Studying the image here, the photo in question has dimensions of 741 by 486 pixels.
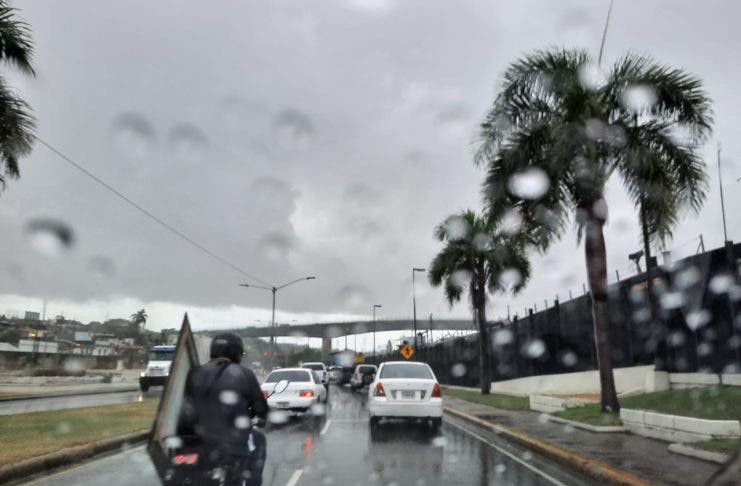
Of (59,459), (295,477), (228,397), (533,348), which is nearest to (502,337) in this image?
(533,348)

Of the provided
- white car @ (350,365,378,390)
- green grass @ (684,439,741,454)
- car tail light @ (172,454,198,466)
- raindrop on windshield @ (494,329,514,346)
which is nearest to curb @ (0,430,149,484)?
car tail light @ (172,454,198,466)

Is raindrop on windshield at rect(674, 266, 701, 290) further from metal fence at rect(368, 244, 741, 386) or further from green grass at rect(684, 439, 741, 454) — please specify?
green grass at rect(684, 439, 741, 454)

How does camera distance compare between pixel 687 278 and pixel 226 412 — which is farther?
pixel 687 278

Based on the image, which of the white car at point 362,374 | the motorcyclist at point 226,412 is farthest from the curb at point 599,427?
the white car at point 362,374

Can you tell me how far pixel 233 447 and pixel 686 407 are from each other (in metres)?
10.7

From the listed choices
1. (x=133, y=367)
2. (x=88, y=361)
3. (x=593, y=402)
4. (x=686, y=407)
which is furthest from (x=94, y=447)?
(x=133, y=367)

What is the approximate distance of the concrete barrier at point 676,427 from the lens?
9828 millimetres

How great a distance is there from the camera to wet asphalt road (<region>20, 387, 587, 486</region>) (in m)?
8.73

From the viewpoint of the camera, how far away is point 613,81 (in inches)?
589

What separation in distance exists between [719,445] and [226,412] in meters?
7.60

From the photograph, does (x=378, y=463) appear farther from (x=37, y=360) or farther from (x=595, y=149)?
(x=37, y=360)

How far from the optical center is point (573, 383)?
22.2 m

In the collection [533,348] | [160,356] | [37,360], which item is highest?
[37,360]

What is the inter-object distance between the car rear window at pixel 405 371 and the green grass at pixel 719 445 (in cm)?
685
